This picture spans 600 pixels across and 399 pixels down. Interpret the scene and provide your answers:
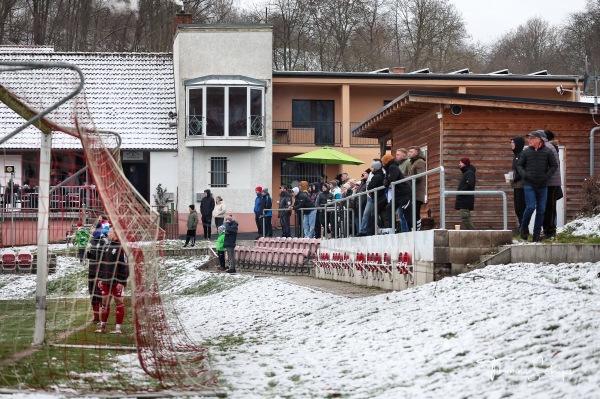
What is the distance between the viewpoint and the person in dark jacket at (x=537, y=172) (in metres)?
16.2

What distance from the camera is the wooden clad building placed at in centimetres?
2323

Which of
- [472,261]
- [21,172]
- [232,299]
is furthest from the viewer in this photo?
[21,172]

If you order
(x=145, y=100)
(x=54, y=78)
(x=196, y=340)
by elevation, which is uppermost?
(x=145, y=100)

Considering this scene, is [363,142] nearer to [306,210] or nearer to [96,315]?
[306,210]

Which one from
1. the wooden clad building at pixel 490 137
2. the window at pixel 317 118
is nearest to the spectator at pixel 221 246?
the wooden clad building at pixel 490 137

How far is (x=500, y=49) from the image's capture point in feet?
217

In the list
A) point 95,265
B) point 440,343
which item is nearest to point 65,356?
point 95,265

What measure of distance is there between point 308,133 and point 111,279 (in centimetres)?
3504

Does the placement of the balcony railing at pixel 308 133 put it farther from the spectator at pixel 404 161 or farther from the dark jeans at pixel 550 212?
the dark jeans at pixel 550 212

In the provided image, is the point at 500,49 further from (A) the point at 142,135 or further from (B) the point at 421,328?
(B) the point at 421,328

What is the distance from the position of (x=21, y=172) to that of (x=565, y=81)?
2308cm

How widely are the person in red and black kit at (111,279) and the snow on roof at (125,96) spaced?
93.5 feet

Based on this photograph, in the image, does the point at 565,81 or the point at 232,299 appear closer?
the point at 232,299

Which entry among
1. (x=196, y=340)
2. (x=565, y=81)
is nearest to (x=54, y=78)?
(x=196, y=340)
